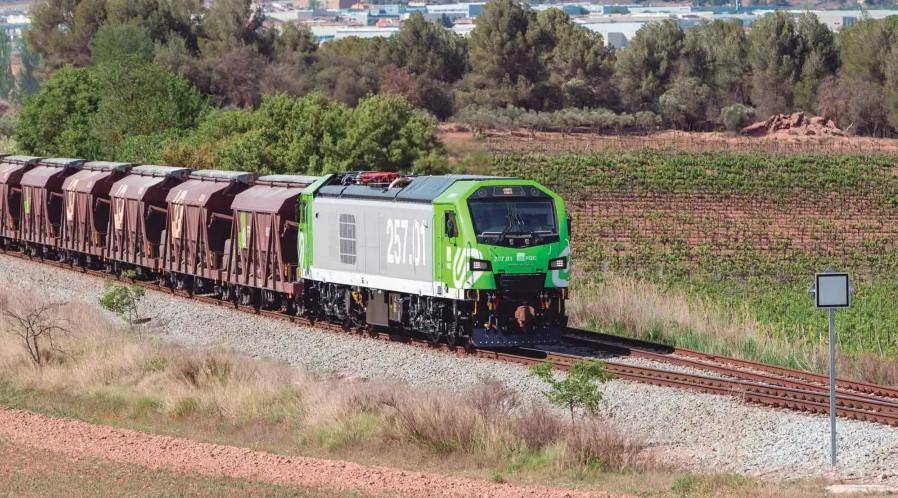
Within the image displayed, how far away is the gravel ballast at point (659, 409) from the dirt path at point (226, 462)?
3.35 m

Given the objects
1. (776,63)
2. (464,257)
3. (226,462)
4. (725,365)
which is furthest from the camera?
(776,63)

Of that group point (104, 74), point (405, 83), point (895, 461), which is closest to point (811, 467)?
point (895, 461)

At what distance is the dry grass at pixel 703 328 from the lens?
2500 cm

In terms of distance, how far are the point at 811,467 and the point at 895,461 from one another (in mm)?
1002

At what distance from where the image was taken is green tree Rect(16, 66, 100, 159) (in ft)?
258

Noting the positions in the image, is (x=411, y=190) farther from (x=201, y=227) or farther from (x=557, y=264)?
(x=201, y=227)

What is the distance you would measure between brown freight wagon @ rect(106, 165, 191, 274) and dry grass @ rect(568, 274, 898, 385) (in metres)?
12.9

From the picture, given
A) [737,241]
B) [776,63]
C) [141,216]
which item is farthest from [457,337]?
[776,63]

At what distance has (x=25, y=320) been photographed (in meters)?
28.4

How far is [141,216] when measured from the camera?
129 feet

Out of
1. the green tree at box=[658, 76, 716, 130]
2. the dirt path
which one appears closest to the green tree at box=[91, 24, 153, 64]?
the green tree at box=[658, 76, 716, 130]

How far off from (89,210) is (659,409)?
26.9 meters

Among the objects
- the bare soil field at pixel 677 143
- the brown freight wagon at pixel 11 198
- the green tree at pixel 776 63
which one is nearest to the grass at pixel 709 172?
the bare soil field at pixel 677 143

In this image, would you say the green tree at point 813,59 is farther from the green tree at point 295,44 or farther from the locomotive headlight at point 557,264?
the locomotive headlight at point 557,264
